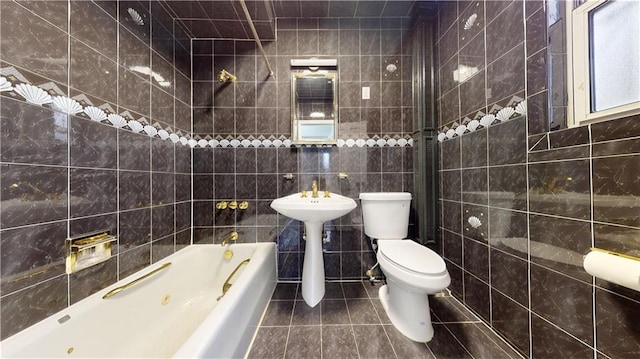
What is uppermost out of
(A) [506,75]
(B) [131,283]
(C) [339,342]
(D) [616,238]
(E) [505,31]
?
(E) [505,31]

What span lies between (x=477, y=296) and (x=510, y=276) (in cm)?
32

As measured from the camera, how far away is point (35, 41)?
824 mm

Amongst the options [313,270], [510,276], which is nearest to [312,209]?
[313,270]

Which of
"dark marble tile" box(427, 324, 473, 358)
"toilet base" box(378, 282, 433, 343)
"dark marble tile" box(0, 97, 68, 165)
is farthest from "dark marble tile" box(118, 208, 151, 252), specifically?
"dark marble tile" box(427, 324, 473, 358)

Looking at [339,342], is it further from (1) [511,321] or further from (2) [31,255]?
(2) [31,255]

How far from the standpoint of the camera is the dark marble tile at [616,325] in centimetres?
67

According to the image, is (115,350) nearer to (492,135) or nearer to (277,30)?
(492,135)

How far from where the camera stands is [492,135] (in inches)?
47.0

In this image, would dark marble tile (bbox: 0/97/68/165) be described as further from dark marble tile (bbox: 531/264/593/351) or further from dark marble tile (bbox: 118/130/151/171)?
dark marble tile (bbox: 531/264/593/351)

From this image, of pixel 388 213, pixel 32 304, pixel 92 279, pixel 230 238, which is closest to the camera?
pixel 32 304

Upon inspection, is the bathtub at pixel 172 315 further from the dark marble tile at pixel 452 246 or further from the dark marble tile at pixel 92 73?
the dark marble tile at pixel 452 246

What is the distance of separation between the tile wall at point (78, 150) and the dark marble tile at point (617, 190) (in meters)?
2.11

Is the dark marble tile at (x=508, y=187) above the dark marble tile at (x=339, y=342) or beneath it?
above

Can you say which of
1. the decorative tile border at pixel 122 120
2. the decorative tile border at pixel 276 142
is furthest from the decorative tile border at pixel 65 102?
the decorative tile border at pixel 276 142
